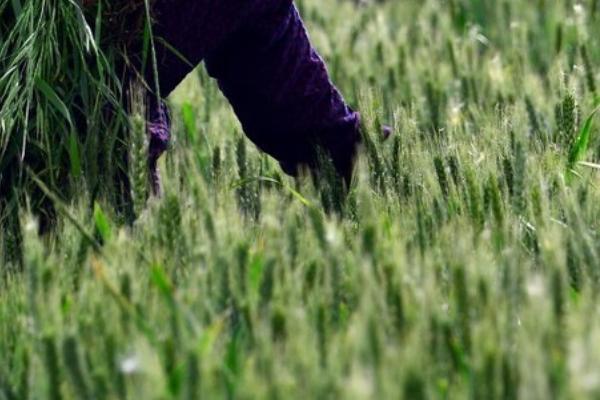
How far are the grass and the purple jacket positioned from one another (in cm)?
6

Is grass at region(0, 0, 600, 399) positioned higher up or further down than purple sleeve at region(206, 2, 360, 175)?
further down

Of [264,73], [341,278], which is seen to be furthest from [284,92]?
[341,278]

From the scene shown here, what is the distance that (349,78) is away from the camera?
3516 millimetres

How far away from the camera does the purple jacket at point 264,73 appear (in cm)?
236

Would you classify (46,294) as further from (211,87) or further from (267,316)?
(211,87)

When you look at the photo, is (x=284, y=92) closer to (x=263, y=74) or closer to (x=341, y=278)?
(x=263, y=74)

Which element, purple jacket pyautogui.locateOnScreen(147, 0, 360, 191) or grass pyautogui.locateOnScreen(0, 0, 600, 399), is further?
purple jacket pyautogui.locateOnScreen(147, 0, 360, 191)

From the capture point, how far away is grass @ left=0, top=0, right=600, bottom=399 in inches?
52.4

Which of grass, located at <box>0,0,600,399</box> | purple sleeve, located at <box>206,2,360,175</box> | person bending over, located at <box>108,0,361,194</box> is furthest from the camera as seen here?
purple sleeve, located at <box>206,2,360,175</box>

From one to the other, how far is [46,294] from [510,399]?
0.55 meters

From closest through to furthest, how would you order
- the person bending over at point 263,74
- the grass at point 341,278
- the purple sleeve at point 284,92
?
the grass at point 341,278 → the person bending over at point 263,74 → the purple sleeve at point 284,92

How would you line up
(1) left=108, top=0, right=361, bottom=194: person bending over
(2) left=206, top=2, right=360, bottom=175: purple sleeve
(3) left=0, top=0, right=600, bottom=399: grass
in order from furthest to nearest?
(2) left=206, top=2, right=360, bottom=175: purple sleeve < (1) left=108, top=0, right=361, bottom=194: person bending over < (3) left=0, top=0, right=600, bottom=399: grass

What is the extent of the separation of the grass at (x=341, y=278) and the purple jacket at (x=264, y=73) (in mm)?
60

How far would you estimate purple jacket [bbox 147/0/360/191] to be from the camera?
2.36 m
